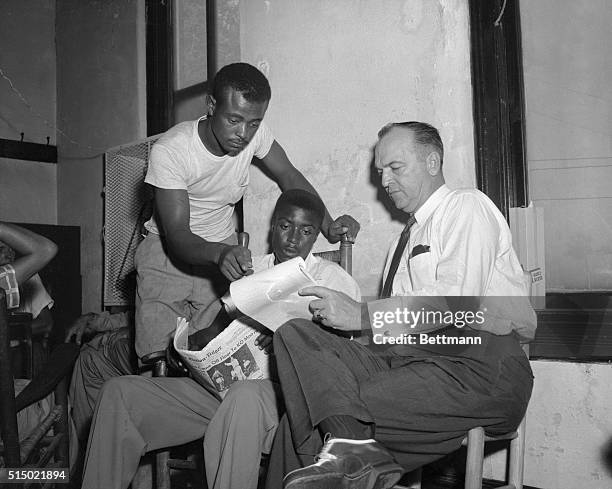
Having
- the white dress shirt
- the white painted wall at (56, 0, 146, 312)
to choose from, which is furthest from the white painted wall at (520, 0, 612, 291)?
the white painted wall at (56, 0, 146, 312)

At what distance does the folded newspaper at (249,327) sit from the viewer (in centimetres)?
151

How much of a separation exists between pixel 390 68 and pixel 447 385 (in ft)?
3.90

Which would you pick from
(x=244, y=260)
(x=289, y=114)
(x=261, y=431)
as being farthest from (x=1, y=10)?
(x=261, y=431)

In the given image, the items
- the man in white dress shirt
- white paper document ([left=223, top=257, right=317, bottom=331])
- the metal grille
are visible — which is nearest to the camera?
the man in white dress shirt

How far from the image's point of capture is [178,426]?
1.89m

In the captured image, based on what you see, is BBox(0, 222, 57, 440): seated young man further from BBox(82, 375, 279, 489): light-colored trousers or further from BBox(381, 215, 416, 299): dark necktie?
BBox(381, 215, 416, 299): dark necktie

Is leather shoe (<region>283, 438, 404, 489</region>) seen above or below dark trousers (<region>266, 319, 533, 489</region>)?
below

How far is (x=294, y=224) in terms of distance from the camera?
2008 millimetres

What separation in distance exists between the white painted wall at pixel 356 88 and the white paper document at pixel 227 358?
607 mm

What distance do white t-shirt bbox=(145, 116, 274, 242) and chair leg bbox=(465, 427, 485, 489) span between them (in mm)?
1248

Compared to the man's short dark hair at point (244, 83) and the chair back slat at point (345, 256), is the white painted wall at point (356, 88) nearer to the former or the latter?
the chair back slat at point (345, 256)

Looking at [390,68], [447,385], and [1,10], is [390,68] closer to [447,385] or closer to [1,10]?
[447,385]

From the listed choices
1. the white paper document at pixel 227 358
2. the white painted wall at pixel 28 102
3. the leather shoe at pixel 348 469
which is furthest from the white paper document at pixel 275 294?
the white painted wall at pixel 28 102

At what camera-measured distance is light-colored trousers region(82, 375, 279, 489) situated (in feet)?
5.15
